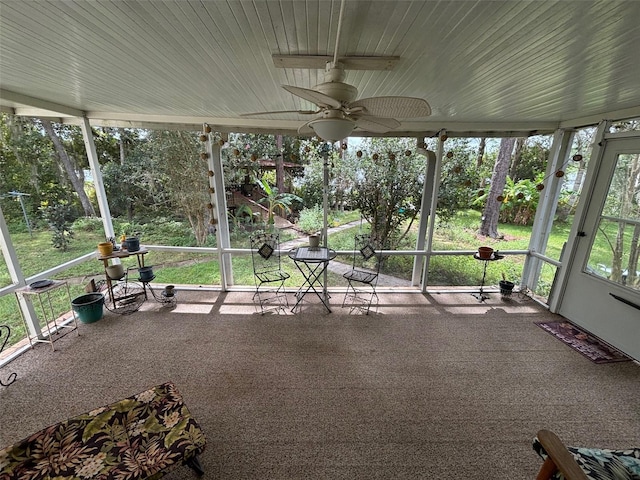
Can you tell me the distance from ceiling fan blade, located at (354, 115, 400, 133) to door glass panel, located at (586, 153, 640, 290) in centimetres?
291

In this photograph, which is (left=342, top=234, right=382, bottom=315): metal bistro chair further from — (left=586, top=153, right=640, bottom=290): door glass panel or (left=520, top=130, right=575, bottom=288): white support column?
(left=586, top=153, right=640, bottom=290): door glass panel

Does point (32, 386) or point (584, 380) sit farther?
point (584, 380)

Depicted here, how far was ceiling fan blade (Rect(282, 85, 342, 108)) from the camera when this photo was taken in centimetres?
126

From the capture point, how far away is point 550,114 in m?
3.12

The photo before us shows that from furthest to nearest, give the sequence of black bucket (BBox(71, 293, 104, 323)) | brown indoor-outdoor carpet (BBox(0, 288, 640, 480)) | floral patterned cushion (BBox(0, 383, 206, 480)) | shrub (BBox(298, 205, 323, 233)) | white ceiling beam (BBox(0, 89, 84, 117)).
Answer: shrub (BBox(298, 205, 323, 233)) < black bucket (BBox(71, 293, 104, 323)) < white ceiling beam (BBox(0, 89, 84, 117)) < brown indoor-outdoor carpet (BBox(0, 288, 640, 480)) < floral patterned cushion (BBox(0, 383, 206, 480))

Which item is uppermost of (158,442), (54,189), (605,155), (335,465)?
(605,155)

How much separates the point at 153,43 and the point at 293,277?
3.71 meters

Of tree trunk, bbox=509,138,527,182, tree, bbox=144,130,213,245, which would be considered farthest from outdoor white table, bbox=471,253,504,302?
tree, bbox=144,130,213,245

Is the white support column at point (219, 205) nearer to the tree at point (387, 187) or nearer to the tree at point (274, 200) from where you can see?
the tree at point (274, 200)

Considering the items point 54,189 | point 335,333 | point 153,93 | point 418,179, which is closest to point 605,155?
point 418,179

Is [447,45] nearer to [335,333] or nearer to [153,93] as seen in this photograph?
[153,93]

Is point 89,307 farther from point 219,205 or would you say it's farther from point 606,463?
point 606,463

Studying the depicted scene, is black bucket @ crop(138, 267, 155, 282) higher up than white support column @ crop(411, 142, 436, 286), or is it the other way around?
white support column @ crop(411, 142, 436, 286)

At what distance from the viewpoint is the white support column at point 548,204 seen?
3660 mm
